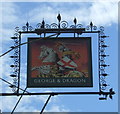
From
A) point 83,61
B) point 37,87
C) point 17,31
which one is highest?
point 17,31

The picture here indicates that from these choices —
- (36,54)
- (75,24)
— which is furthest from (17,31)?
(75,24)

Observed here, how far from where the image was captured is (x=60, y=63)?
20453mm

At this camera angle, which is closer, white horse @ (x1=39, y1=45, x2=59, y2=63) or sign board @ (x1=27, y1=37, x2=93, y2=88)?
sign board @ (x1=27, y1=37, x2=93, y2=88)

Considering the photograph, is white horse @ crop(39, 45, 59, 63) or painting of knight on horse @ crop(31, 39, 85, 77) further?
white horse @ crop(39, 45, 59, 63)

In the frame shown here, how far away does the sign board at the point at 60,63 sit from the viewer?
2019 centimetres

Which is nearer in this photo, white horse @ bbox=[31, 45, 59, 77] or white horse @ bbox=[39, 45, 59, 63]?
white horse @ bbox=[31, 45, 59, 77]

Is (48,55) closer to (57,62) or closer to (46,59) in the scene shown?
(46,59)

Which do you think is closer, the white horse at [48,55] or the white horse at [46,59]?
the white horse at [46,59]

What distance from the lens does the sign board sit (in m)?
20.2

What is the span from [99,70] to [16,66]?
4119 millimetres

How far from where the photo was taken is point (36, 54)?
811 inches

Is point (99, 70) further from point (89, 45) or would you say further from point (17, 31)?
point (17, 31)

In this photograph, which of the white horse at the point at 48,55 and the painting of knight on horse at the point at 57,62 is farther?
the white horse at the point at 48,55

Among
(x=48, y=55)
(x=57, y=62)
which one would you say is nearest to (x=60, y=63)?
(x=57, y=62)
